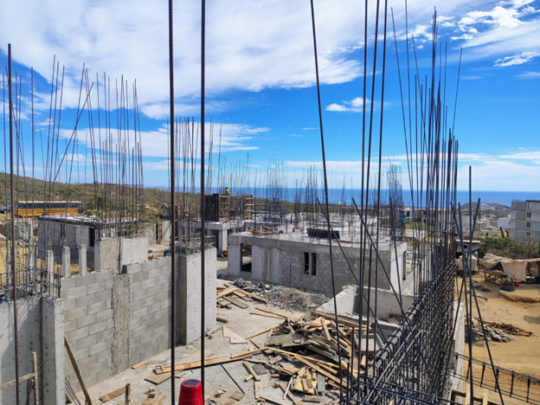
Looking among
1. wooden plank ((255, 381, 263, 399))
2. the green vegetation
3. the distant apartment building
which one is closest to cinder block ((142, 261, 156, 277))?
wooden plank ((255, 381, 263, 399))

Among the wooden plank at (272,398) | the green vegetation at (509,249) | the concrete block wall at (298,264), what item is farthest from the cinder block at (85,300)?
the green vegetation at (509,249)

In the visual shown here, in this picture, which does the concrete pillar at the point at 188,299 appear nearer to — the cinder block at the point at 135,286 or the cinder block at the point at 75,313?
the cinder block at the point at 135,286

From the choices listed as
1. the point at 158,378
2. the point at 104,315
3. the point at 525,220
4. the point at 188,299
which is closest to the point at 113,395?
the point at 158,378

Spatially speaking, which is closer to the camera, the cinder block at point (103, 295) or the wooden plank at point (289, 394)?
the wooden plank at point (289, 394)

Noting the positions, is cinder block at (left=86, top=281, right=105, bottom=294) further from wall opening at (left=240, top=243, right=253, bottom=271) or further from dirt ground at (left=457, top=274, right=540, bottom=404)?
dirt ground at (left=457, top=274, right=540, bottom=404)

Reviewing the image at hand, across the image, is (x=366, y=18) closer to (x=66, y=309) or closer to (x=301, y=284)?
(x=66, y=309)

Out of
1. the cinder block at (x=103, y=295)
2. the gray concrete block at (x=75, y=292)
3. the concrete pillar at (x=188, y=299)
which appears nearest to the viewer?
the gray concrete block at (x=75, y=292)

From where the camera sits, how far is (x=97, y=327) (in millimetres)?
6492

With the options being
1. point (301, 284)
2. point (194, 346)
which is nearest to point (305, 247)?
point (301, 284)

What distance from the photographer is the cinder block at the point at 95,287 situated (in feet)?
20.7

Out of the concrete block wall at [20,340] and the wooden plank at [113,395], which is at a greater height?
the concrete block wall at [20,340]

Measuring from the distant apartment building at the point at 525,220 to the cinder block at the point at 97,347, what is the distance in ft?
110

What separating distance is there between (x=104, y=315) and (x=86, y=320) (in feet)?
1.16

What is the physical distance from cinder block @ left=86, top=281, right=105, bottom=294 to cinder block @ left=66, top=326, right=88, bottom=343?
2.18ft
